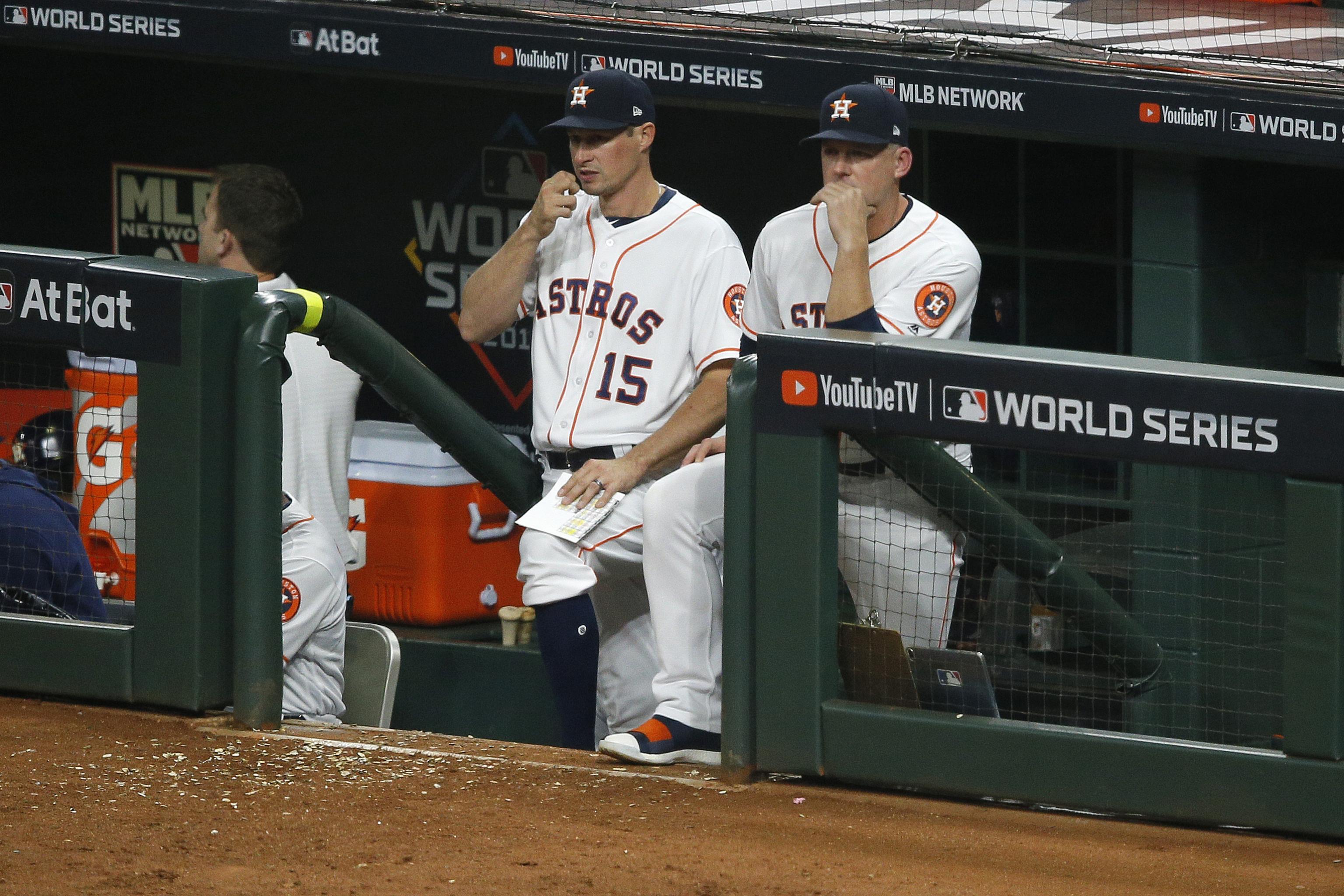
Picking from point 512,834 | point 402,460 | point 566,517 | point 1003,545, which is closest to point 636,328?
point 566,517

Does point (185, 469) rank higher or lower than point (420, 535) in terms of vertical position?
higher

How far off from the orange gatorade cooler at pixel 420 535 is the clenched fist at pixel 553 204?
5.40 feet

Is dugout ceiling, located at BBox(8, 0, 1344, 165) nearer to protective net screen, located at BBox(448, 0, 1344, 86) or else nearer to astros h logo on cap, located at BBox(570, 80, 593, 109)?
protective net screen, located at BBox(448, 0, 1344, 86)

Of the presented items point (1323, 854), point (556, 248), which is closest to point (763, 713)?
point (1323, 854)

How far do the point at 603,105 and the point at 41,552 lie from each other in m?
1.43

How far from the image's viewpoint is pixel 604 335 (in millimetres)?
4062

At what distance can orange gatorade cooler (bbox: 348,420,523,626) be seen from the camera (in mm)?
5617

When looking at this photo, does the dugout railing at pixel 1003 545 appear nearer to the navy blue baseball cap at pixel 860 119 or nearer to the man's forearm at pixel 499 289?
the navy blue baseball cap at pixel 860 119

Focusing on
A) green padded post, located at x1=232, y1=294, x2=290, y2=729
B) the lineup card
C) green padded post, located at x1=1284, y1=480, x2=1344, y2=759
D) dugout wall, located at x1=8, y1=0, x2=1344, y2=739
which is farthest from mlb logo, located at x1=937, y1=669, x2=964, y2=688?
green padded post, located at x1=232, y1=294, x2=290, y2=729

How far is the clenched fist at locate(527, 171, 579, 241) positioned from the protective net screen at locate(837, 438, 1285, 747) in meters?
0.87

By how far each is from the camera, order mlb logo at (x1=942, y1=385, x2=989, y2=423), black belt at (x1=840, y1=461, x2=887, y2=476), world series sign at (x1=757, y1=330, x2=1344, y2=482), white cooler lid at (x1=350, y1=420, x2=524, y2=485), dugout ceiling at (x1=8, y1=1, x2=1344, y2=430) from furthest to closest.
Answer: white cooler lid at (x1=350, y1=420, x2=524, y2=485)
dugout ceiling at (x1=8, y1=1, x2=1344, y2=430)
black belt at (x1=840, y1=461, x2=887, y2=476)
mlb logo at (x1=942, y1=385, x2=989, y2=423)
world series sign at (x1=757, y1=330, x2=1344, y2=482)

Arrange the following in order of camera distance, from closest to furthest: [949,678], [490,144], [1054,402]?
[1054,402], [949,678], [490,144]

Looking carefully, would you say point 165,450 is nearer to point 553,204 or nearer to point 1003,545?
point 553,204

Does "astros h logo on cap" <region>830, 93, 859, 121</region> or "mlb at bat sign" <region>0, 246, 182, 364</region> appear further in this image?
"astros h logo on cap" <region>830, 93, 859, 121</region>
